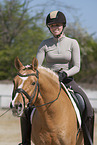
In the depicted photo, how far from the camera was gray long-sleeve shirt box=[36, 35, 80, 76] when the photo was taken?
4.14 metres

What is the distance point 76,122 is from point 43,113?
0.65 metres

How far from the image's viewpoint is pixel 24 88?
3176 mm

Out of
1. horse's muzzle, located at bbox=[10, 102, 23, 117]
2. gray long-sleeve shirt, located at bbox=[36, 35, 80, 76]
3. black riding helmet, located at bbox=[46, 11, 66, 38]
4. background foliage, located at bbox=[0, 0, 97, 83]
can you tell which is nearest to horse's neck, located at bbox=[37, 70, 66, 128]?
horse's muzzle, located at bbox=[10, 102, 23, 117]

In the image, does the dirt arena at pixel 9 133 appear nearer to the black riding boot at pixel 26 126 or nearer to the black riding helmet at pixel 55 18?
the black riding boot at pixel 26 126

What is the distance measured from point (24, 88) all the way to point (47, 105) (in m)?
0.61

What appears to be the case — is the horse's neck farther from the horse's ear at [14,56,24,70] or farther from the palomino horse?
the horse's ear at [14,56,24,70]

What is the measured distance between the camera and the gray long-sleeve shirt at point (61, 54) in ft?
13.6

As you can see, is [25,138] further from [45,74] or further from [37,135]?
[45,74]

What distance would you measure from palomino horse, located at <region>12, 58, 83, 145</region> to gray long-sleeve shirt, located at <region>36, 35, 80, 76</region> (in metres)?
0.49

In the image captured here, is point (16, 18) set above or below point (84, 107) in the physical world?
above

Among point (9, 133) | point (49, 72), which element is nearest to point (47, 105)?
point (49, 72)

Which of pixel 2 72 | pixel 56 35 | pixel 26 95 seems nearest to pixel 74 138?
pixel 26 95

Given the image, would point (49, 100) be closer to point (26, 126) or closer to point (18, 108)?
point (18, 108)

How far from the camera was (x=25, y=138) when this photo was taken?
4309 millimetres
